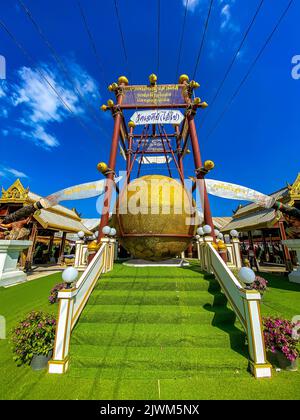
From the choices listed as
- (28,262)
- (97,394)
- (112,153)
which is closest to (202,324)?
(97,394)

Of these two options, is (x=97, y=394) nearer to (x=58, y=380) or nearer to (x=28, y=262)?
(x=58, y=380)

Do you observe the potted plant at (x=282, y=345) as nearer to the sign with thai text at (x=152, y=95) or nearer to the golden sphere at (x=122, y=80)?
A: the sign with thai text at (x=152, y=95)

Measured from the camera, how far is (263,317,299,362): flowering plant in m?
2.94

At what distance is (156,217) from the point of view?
19.7 ft

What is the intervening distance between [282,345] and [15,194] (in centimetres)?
1946

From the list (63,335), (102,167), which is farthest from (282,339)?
(102,167)

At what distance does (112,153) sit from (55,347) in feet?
24.5

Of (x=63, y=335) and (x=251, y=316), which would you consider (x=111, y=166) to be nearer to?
(x=63, y=335)

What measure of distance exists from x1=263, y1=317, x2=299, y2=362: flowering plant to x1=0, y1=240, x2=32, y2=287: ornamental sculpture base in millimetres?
10565

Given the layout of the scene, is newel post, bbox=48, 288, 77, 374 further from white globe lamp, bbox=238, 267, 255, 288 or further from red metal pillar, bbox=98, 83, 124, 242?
red metal pillar, bbox=98, 83, 124, 242

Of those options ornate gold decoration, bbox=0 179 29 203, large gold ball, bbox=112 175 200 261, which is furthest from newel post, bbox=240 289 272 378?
ornate gold decoration, bbox=0 179 29 203

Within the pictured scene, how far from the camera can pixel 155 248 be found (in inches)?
245
